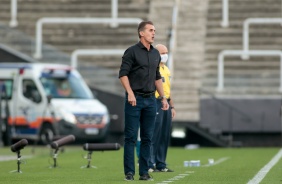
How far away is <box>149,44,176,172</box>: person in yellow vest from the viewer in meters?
18.5

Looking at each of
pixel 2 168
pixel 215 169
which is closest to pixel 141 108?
pixel 215 169

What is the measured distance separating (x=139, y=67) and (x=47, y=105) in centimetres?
1827

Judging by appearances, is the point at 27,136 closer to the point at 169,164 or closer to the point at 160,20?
the point at 160,20

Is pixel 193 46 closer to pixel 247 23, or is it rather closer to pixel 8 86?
pixel 247 23

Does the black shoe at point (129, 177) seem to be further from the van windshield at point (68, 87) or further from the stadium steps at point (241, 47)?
the stadium steps at point (241, 47)

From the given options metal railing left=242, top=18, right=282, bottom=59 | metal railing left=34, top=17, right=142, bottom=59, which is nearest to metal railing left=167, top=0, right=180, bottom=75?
metal railing left=34, top=17, right=142, bottom=59

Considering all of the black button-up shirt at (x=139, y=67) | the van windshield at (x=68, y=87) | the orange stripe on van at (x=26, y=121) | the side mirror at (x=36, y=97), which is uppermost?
the black button-up shirt at (x=139, y=67)

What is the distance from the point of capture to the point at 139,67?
1572cm

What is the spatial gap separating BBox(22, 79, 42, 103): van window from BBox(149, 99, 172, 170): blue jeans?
15262mm

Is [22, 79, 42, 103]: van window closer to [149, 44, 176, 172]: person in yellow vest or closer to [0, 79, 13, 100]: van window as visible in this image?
[0, 79, 13, 100]: van window

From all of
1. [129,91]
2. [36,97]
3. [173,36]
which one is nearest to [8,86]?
[36,97]

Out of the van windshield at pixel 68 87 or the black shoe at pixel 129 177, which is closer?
the black shoe at pixel 129 177

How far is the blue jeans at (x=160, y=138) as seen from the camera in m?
18.5

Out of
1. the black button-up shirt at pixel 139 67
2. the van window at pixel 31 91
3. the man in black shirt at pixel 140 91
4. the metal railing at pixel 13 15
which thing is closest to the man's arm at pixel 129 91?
the man in black shirt at pixel 140 91
